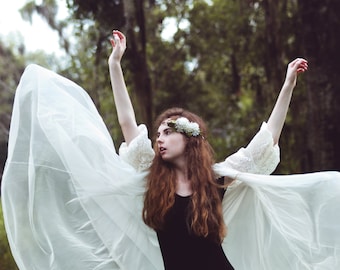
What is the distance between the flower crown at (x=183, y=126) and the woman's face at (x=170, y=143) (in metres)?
0.02

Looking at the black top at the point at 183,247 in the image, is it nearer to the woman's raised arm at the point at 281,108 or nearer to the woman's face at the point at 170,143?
the woman's face at the point at 170,143

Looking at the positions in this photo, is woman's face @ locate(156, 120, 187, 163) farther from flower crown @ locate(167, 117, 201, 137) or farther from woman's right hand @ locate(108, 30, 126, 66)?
woman's right hand @ locate(108, 30, 126, 66)

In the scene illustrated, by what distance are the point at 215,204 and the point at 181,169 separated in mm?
257

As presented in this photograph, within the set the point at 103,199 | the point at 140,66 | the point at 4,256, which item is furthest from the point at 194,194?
the point at 140,66

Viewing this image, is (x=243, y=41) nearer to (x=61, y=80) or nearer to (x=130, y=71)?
(x=130, y=71)

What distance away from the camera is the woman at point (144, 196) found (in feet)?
10.1

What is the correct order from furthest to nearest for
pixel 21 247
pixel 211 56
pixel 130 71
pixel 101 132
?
pixel 211 56, pixel 130 71, pixel 101 132, pixel 21 247

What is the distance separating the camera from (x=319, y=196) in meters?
3.40

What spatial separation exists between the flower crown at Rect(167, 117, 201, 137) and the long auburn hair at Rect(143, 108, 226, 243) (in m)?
0.03

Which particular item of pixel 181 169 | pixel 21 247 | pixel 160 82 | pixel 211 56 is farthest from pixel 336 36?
pixel 160 82

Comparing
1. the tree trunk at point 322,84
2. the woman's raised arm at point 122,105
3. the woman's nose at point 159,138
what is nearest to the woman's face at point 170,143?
the woman's nose at point 159,138

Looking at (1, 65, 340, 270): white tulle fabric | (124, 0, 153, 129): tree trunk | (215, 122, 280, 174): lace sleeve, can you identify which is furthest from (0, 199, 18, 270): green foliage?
(124, 0, 153, 129): tree trunk

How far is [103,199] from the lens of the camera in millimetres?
3248

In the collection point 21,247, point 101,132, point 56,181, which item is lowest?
point 21,247
